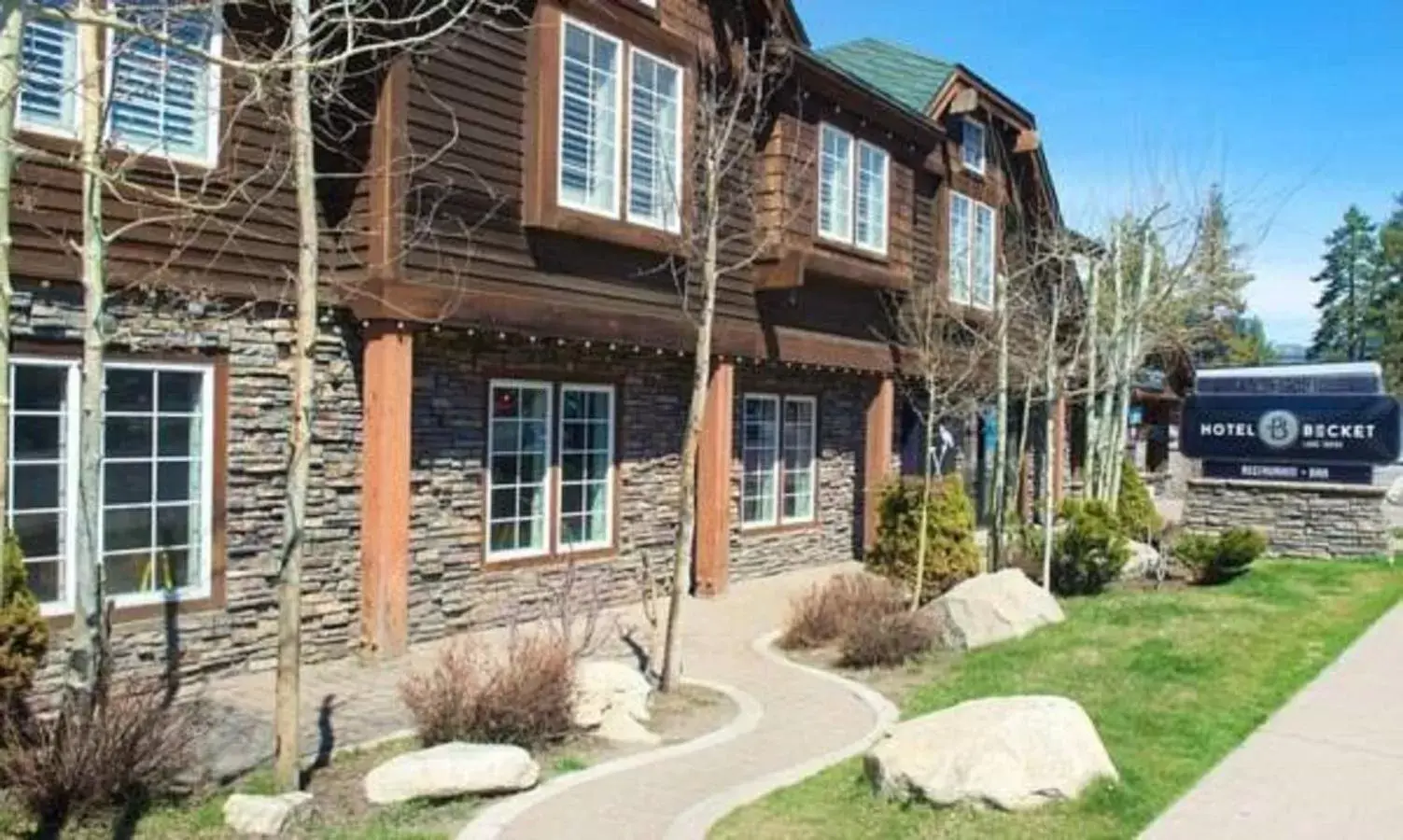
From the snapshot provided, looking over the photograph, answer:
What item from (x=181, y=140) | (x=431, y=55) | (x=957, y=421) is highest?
(x=431, y=55)

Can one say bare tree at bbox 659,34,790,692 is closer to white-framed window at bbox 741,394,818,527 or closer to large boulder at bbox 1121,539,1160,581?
white-framed window at bbox 741,394,818,527

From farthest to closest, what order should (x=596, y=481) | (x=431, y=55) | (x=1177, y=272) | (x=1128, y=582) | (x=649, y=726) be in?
(x=1177, y=272), (x=1128, y=582), (x=596, y=481), (x=431, y=55), (x=649, y=726)

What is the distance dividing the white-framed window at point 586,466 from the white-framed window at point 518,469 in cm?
30

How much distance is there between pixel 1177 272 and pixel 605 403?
9.37 m

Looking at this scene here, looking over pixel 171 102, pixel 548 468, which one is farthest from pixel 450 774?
pixel 548 468

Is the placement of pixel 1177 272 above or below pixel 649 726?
above

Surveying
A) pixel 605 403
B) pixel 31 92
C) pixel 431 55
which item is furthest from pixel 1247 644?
pixel 31 92

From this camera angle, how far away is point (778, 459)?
17.0 meters

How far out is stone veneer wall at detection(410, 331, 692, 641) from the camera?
11.3 m

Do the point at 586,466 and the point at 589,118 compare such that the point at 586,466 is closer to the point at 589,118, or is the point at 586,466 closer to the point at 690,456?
the point at 589,118

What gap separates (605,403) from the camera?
537 inches

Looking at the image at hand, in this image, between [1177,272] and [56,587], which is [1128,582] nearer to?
[1177,272]

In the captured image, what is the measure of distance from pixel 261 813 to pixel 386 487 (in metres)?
4.62

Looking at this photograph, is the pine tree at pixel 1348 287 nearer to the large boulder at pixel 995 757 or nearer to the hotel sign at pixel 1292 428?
the hotel sign at pixel 1292 428
